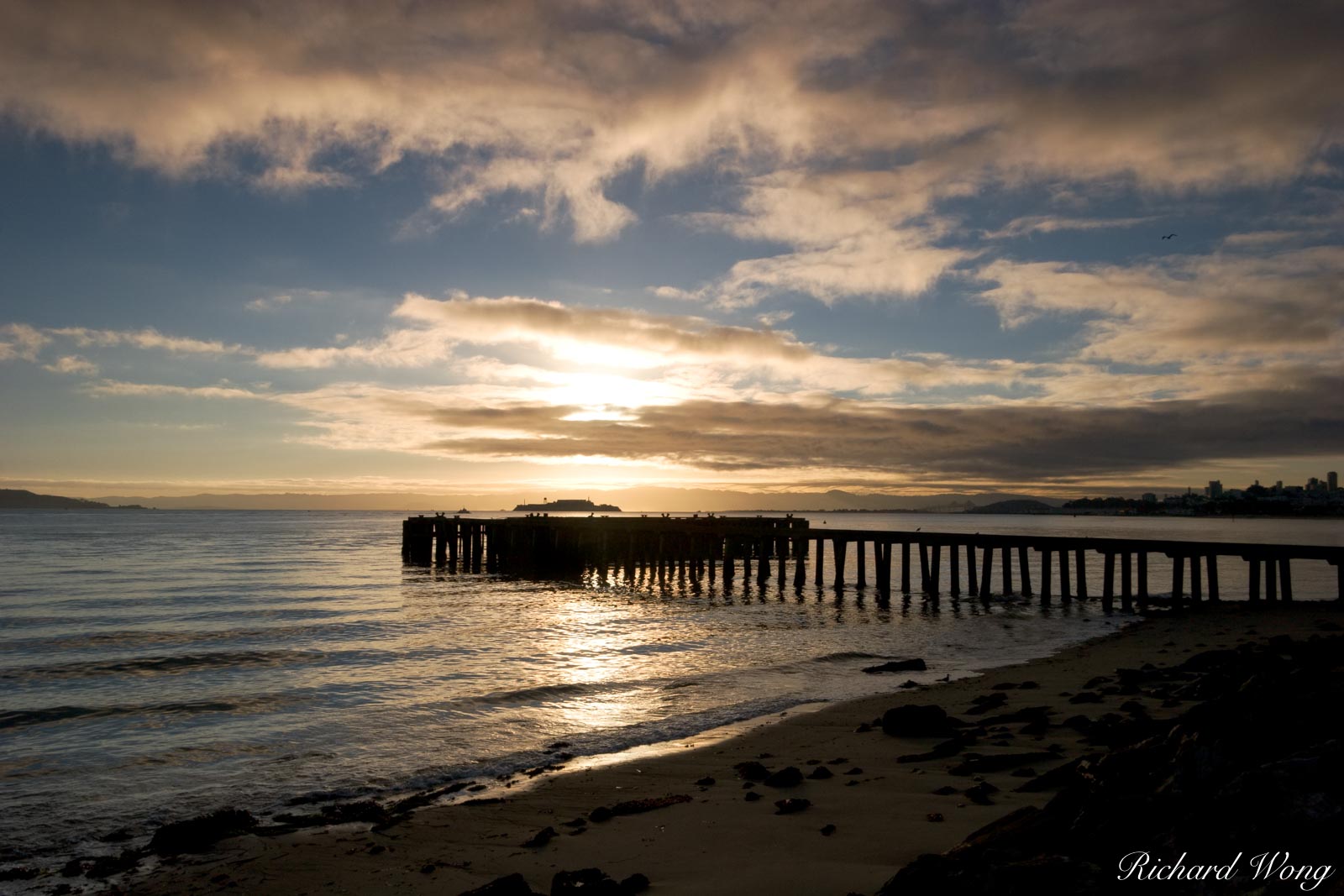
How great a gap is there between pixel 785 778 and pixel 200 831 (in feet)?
19.8

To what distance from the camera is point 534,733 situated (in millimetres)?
12109

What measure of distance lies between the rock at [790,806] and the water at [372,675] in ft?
13.1

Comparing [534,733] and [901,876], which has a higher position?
[901,876]

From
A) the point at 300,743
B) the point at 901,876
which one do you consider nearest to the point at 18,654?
the point at 300,743

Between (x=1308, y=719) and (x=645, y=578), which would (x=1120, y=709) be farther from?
(x=645, y=578)

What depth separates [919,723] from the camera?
10438 millimetres

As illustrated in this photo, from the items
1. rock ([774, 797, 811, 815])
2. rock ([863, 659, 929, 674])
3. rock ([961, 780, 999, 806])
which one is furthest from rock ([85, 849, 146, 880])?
rock ([863, 659, 929, 674])

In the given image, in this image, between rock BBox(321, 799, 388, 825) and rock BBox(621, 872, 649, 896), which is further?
rock BBox(321, 799, 388, 825)

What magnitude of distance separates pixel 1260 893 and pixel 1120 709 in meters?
8.79

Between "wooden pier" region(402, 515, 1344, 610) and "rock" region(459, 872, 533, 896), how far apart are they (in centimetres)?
2659

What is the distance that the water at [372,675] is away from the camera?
1007 cm

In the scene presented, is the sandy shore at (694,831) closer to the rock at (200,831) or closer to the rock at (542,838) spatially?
the rock at (542,838)
